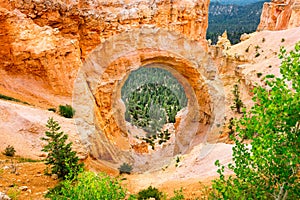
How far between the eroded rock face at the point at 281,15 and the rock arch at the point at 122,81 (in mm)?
14116

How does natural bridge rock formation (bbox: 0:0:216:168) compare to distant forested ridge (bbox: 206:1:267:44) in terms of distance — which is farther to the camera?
distant forested ridge (bbox: 206:1:267:44)

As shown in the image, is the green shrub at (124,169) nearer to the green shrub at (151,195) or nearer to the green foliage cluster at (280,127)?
the green shrub at (151,195)

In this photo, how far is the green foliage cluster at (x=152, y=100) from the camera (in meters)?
45.3

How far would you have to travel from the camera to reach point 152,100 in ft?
171

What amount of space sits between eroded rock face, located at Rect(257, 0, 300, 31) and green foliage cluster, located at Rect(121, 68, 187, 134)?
15809mm

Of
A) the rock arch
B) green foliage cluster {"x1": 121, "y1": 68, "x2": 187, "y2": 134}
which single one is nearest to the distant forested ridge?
green foliage cluster {"x1": 121, "y1": 68, "x2": 187, "y2": 134}

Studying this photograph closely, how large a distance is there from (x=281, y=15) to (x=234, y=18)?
350 ft

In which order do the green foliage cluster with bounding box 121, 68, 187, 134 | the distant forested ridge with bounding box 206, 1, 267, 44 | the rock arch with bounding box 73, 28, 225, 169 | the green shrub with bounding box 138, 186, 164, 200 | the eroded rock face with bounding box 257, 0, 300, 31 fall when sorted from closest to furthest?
the green shrub with bounding box 138, 186, 164, 200 → the rock arch with bounding box 73, 28, 225, 169 → the eroded rock face with bounding box 257, 0, 300, 31 → the green foliage cluster with bounding box 121, 68, 187, 134 → the distant forested ridge with bounding box 206, 1, 267, 44

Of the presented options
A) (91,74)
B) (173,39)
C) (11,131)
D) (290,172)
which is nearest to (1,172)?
(11,131)

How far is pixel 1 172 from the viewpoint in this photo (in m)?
8.48

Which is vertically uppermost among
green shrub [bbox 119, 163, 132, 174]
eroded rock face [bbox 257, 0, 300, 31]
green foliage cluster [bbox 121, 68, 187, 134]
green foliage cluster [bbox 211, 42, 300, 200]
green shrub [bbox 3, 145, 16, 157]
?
eroded rock face [bbox 257, 0, 300, 31]

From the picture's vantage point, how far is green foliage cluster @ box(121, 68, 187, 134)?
4534 centimetres

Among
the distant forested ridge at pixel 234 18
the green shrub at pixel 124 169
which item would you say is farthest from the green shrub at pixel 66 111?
the distant forested ridge at pixel 234 18

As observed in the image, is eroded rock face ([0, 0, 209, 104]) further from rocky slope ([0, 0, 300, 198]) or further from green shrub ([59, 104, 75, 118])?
green shrub ([59, 104, 75, 118])
